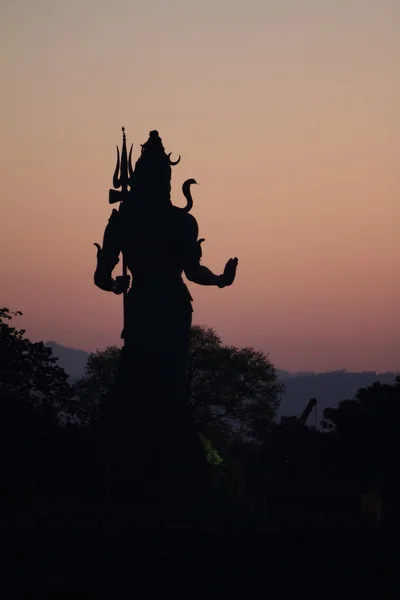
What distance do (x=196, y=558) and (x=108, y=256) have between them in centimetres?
745

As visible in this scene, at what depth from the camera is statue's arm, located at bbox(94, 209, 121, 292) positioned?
23453 mm

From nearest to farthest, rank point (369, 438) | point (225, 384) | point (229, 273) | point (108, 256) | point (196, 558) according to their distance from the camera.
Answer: point (196, 558) → point (229, 273) → point (108, 256) → point (369, 438) → point (225, 384)

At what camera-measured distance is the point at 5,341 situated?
43500mm

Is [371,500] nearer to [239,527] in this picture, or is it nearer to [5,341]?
[239,527]

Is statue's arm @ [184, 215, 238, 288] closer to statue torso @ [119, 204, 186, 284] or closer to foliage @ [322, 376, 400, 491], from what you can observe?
statue torso @ [119, 204, 186, 284]

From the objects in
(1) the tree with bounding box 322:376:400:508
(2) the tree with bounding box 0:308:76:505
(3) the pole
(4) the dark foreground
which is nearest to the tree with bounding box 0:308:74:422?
(2) the tree with bounding box 0:308:76:505

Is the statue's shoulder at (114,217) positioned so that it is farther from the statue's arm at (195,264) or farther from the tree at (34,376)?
the tree at (34,376)

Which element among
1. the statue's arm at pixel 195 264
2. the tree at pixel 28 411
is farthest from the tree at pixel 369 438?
the statue's arm at pixel 195 264

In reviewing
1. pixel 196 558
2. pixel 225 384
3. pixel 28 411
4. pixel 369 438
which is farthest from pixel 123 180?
pixel 225 384

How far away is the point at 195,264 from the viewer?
2300 cm

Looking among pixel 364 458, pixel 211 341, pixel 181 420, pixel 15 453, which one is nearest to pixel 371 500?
pixel 181 420

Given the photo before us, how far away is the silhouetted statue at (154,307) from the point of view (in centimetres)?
2205

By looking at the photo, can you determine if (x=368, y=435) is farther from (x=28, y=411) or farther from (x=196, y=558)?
(x=196, y=558)

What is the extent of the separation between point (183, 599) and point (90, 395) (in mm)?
56749
